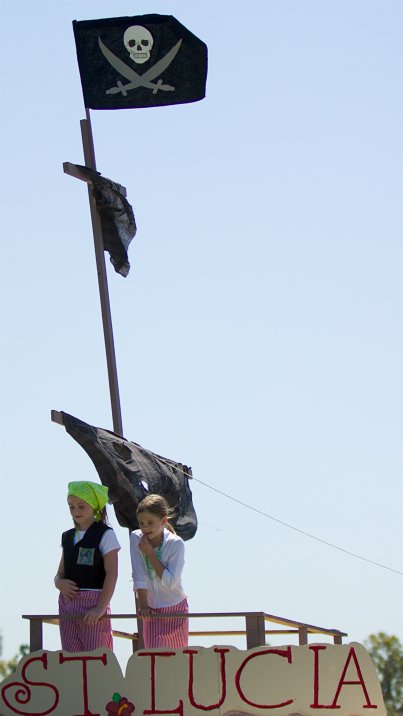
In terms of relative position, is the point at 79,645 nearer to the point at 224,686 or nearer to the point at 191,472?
the point at 224,686

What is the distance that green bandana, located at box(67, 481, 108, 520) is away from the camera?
1170 cm

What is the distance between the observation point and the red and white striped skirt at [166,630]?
37.7 feet

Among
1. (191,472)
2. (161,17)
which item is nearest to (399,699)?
(191,472)

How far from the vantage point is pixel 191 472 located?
48.4ft

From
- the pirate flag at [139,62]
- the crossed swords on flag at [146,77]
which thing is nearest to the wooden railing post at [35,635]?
the pirate flag at [139,62]

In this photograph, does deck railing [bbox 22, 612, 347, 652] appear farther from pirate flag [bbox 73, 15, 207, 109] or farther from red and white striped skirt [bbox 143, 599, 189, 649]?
pirate flag [bbox 73, 15, 207, 109]

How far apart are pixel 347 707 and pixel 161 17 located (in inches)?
290

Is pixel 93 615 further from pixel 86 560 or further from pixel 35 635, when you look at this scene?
pixel 35 635

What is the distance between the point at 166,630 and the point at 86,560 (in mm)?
791

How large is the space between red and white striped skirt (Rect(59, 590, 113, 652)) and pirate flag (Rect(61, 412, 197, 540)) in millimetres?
2102

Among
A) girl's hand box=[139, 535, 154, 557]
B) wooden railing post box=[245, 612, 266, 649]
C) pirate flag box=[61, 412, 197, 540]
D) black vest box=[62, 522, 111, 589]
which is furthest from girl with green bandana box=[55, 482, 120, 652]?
pirate flag box=[61, 412, 197, 540]

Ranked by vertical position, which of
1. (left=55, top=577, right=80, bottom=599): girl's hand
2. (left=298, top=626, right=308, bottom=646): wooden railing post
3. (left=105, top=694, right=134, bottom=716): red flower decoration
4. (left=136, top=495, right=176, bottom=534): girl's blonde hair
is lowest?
(left=105, top=694, right=134, bottom=716): red flower decoration

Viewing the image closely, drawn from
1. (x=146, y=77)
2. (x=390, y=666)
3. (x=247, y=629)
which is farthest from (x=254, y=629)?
(x=390, y=666)

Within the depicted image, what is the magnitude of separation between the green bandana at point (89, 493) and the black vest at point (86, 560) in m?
0.18
